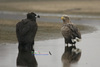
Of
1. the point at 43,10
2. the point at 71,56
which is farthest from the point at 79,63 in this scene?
the point at 43,10

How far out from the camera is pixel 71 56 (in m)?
Answer: 12.3

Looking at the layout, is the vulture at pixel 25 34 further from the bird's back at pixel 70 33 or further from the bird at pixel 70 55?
the bird's back at pixel 70 33

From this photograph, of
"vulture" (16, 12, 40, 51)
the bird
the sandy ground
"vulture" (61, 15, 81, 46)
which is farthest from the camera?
"vulture" (61, 15, 81, 46)

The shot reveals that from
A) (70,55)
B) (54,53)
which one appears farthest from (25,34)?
(70,55)

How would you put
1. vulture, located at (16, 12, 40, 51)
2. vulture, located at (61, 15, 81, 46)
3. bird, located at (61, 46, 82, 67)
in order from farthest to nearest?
1. vulture, located at (61, 15, 81, 46)
2. vulture, located at (16, 12, 40, 51)
3. bird, located at (61, 46, 82, 67)

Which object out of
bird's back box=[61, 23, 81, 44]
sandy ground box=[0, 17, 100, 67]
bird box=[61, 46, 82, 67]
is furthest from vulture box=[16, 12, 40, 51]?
bird's back box=[61, 23, 81, 44]

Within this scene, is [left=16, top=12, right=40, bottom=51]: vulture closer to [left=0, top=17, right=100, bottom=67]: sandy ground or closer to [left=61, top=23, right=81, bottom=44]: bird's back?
[left=0, top=17, right=100, bottom=67]: sandy ground

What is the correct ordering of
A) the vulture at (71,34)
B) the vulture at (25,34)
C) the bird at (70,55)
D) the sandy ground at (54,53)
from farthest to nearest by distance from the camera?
the vulture at (71,34)
the vulture at (25,34)
the bird at (70,55)
the sandy ground at (54,53)

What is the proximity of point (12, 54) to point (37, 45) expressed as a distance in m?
2.60

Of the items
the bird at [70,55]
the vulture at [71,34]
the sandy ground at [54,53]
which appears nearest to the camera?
the sandy ground at [54,53]

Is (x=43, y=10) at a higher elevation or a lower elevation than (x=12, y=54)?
lower

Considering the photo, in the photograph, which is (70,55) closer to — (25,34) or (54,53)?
(54,53)

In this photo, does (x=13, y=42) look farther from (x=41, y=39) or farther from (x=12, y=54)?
(x=12, y=54)

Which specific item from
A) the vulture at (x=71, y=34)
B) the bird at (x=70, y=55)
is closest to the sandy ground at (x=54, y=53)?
the bird at (x=70, y=55)
